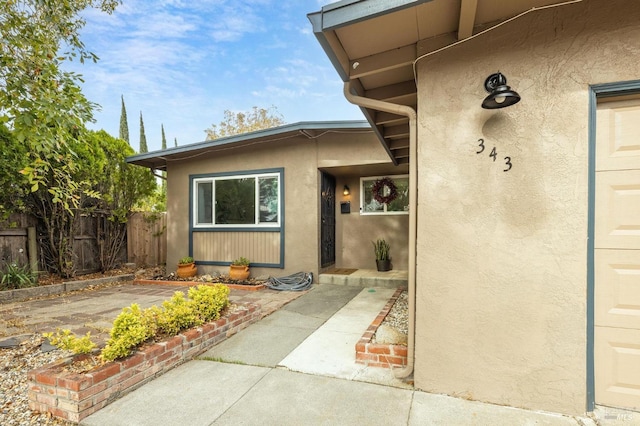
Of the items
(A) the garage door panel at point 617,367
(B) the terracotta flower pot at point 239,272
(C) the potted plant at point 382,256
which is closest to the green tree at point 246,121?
(B) the terracotta flower pot at point 239,272

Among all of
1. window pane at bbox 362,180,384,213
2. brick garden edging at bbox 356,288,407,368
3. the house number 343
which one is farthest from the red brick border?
the house number 343

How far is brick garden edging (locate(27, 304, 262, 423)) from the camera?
209cm

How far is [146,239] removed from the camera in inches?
362

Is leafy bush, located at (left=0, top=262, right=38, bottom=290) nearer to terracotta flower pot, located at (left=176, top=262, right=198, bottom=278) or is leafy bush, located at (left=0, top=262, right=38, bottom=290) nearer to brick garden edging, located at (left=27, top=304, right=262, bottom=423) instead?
terracotta flower pot, located at (left=176, top=262, right=198, bottom=278)

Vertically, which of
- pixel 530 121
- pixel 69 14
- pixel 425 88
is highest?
pixel 69 14

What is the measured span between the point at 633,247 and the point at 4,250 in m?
9.08

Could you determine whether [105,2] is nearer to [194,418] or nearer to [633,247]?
[194,418]

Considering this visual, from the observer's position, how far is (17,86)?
3.29 metres

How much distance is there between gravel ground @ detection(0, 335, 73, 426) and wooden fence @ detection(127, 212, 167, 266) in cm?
572

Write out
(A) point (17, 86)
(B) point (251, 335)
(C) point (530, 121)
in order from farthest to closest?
1. (B) point (251, 335)
2. (A) point (17, 86)
3. (C) point (530, 121)

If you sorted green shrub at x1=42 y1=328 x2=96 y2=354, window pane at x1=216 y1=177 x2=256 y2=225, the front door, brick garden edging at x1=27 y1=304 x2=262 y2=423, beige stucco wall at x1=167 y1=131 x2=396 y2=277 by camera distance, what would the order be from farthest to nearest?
window pane at x1=216 y1=177 x2=256 y2=225 → the front door → beige stucco wall at x1=167 y1=131 x2=396 y2=277 → green shrub at x1=42 y1=328 x2=96 y2=354 → brick garden edging at x1=27 y1=304 x2=262 y2=423

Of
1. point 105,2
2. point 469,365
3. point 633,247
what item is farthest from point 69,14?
point 633,247

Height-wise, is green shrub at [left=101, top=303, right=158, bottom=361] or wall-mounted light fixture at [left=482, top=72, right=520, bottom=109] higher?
wall-mounted light fixture at [left=482, top=72, right=520, bottom=109]

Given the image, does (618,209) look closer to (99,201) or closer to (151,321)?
(151,321)
